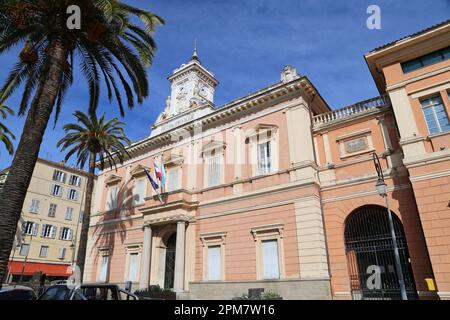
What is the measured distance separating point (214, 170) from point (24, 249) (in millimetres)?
31717

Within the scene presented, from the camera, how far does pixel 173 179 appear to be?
21.2m

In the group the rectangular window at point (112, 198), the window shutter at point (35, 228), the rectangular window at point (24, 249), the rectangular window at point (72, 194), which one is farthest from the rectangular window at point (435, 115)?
the rectangular window at point (72, 194)

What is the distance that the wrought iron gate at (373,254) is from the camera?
40.7ft

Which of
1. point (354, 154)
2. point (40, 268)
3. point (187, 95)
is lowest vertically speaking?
point (40, 268)

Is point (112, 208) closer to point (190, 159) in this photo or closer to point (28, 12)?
point (190, 159)

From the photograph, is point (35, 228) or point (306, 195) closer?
point (306, 195)

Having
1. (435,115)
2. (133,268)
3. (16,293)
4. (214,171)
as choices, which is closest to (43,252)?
(133,268)

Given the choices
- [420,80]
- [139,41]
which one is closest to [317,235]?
[420,80]

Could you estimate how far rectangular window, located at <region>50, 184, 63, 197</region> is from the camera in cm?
4178

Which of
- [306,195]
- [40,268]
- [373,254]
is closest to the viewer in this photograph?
[373,254]

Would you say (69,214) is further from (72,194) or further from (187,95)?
(187,95)

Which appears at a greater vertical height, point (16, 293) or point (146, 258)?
point (146, 258)
